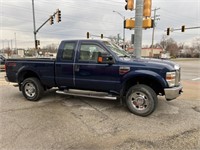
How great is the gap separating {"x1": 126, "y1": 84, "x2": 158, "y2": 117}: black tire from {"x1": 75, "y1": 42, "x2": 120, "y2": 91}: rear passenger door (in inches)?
20.0

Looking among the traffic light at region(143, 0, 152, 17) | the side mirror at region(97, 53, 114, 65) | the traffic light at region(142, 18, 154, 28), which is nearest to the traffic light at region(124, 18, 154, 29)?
the traffic light at region(142, 18, 154, 28)

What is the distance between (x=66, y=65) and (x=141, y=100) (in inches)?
95.1

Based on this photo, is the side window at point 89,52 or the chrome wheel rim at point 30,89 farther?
the chrome wheel rim at point 30,89

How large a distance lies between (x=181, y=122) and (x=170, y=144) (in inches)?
49.0

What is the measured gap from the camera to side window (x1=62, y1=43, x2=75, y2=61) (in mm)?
5609

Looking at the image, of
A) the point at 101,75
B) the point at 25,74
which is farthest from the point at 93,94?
the point at 25,74

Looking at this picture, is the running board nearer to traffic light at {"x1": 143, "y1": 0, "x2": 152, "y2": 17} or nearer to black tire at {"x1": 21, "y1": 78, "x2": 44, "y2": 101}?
black tire at {"x1": 21, "y1": 78, "x2": 44, "y2": 101}

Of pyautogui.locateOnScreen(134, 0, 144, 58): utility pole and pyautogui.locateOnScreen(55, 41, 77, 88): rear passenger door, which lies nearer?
pyautogui.locateOnScreen(55, 41, 77, 88): rear passenger door

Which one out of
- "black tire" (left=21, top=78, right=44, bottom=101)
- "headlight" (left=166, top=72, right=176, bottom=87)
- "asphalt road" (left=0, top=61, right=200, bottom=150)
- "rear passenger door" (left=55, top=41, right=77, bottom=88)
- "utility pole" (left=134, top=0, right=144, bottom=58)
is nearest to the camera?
"asphalt road" (left=0, top=61, right=200, bottom=150)

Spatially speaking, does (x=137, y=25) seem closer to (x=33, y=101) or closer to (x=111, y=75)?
(x=111, y=75)

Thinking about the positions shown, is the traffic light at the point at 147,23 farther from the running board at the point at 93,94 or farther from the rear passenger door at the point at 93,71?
the running board at the point at 93,94

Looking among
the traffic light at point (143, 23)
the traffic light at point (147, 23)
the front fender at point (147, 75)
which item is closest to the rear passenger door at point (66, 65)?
the front fender at point (147, 75)

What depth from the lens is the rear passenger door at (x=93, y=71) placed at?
16.7 ft

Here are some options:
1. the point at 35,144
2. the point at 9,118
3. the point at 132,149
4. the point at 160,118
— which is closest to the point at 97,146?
the point at 132,149
